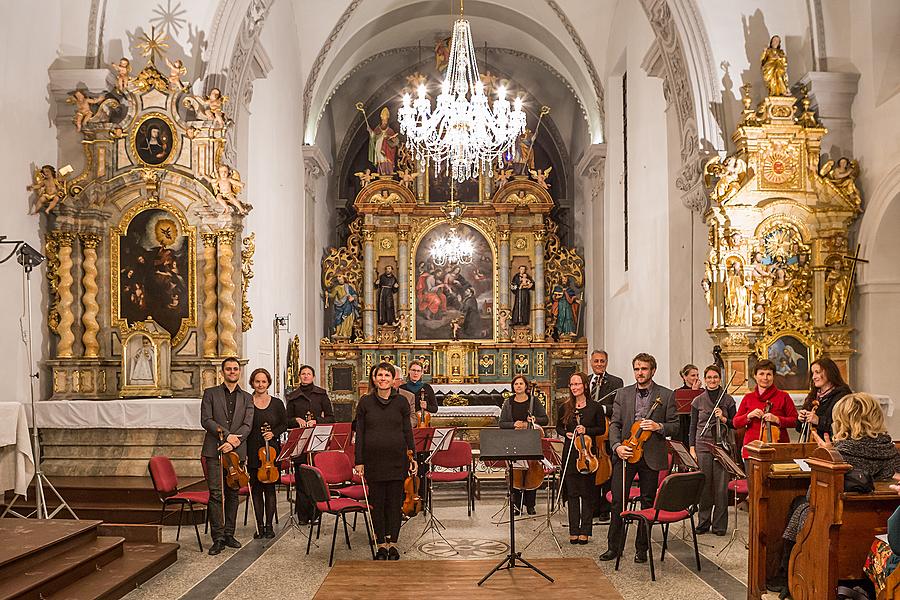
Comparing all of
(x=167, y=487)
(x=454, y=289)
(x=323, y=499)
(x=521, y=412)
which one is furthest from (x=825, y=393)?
(x=454, y=289)

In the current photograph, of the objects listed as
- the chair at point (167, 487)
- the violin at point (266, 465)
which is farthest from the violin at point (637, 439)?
the chair at point (167, 487)

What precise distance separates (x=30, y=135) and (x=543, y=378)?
42.7 ft

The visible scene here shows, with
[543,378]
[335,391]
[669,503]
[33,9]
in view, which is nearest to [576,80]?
[543,378]

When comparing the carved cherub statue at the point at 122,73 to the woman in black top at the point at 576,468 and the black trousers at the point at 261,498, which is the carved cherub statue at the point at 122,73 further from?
the woman in black top at the point at 576,468

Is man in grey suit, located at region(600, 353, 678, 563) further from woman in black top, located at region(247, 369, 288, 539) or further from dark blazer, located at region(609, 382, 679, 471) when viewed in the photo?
woman in black top, located at region(247, 369, 288, 539)

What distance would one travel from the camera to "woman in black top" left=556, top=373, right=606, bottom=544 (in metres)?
8.66

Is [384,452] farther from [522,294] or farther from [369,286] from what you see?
[522,294]

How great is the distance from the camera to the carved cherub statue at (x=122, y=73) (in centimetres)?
1138

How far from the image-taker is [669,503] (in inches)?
294

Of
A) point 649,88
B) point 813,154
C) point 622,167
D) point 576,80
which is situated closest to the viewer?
point 813,154

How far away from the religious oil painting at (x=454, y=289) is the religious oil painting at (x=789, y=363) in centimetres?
1100

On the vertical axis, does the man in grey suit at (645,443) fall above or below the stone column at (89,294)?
below

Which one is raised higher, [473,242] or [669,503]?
[473,242]

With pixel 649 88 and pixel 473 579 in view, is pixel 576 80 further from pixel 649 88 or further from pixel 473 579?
pixel 473 579
